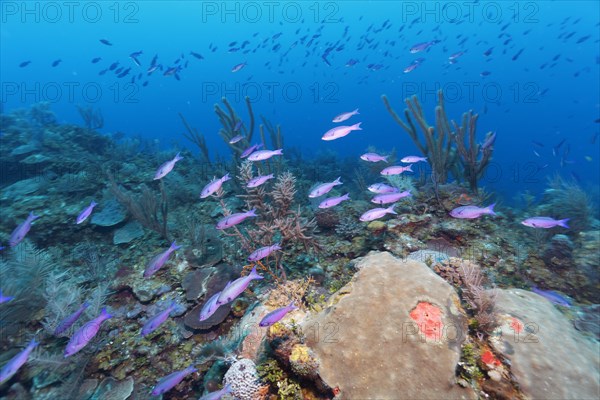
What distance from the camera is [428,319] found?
2.88 m

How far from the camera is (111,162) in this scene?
10805mm

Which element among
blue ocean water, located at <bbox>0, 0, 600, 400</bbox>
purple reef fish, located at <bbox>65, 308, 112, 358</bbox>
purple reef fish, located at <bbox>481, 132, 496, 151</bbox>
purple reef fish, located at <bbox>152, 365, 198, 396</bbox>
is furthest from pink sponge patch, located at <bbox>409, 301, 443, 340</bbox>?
purple reef fish, located at <bbox>481, 132, 496, 151</bbox>

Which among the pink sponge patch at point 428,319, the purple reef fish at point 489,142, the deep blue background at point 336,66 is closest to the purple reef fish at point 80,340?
the pink sponge patch at point 428,319

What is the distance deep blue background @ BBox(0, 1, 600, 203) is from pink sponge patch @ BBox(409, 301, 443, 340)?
6350 cm

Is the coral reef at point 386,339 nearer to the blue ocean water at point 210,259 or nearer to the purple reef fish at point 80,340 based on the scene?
the blue ocean water at point 210,259

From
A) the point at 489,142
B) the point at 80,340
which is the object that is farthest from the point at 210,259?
the point at 489,142

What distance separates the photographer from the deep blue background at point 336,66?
77812 mm

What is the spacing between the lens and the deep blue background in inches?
3063

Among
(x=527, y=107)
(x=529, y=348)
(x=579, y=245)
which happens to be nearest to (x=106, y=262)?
(x=529, y=348)

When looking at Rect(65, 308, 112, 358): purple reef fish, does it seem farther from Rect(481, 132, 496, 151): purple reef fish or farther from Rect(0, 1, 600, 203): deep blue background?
Rect(0, 1, 600, 203): deep blue background

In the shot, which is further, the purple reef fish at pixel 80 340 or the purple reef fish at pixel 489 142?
the purple reef fish at pixel 489 142

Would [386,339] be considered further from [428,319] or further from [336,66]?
[336,66]

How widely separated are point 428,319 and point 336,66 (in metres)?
95.9

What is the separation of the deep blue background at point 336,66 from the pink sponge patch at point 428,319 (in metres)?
63.5
